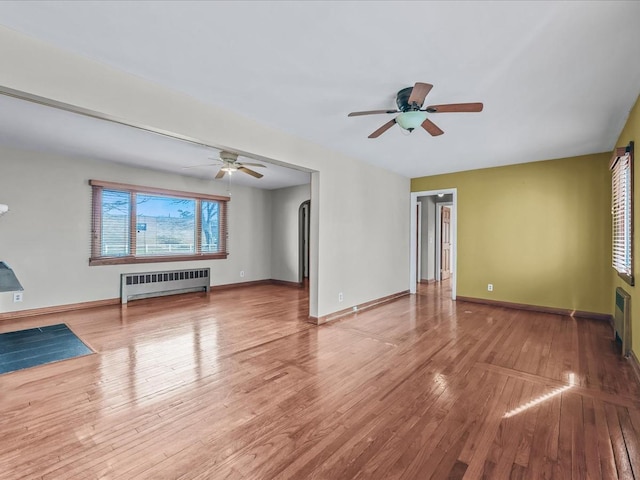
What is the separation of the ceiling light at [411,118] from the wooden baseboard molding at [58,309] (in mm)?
5473

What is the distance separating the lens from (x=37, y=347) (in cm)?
328

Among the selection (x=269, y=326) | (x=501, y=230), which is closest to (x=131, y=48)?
(x=269, y=326)

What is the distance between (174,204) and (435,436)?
20.0 feet

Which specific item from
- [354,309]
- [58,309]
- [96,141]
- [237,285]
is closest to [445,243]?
[354,309]

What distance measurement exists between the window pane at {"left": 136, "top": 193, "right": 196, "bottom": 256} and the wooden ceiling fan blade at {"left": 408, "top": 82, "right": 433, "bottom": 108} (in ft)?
17.3

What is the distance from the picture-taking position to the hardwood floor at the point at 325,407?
5.32 ft

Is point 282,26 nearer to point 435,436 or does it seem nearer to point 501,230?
point 435,436

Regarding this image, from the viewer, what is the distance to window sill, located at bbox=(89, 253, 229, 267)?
17.2 feet

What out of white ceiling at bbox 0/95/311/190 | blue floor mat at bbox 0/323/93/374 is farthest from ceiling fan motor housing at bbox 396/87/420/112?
blue floor mat at bbox 0/323/93/374

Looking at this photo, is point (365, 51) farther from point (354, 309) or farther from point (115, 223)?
point (115, 223)

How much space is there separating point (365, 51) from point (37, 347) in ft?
14.1

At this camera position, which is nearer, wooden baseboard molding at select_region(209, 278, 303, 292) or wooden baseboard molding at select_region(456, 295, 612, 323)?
wooden baseboard molding at select_region(456, 295, 612, 323)

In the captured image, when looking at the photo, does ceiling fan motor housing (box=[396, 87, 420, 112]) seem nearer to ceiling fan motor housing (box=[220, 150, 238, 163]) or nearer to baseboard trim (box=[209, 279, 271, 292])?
ceiling fan motor housing (box=[220, 150, 238, 163])

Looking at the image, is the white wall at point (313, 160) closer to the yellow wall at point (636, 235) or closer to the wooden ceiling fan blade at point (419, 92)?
the wooden ceiling fan blade at point (419, 92)
